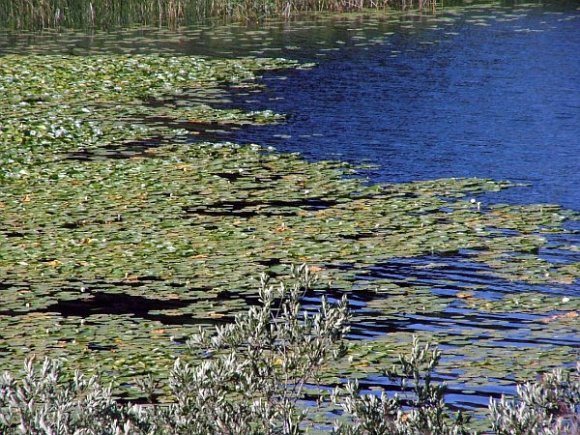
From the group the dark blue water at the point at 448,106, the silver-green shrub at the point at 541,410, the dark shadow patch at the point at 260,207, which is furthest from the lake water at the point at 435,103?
the silver-green shrub at the point at 541,410

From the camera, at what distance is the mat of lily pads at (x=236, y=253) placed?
8977mm

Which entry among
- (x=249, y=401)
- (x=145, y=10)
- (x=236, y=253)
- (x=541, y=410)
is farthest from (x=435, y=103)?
(x=541, y=410)

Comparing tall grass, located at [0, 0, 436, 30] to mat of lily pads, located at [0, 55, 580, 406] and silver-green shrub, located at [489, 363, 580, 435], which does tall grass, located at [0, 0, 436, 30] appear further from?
silver-green shrub, located at [489, 363, 580, 435]

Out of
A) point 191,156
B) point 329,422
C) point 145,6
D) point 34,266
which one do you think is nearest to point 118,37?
point 145,6

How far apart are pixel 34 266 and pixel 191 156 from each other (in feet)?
17.6

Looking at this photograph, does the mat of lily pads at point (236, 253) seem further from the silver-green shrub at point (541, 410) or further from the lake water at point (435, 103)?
the silver-green shrub at point (541, 410)

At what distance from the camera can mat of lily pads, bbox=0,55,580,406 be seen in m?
8.98

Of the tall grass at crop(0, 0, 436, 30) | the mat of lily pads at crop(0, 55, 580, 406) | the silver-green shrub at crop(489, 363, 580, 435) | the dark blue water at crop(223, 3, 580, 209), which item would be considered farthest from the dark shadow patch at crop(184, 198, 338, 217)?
the tall grass at crop(0, 0, 436, 30)

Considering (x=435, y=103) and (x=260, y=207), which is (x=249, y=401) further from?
(x=435, y=103)

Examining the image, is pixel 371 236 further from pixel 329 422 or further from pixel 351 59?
pixel 351 59

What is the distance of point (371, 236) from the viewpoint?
38.8 feet

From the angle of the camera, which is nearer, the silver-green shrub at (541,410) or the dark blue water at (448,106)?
the silver-green shrub at (541,410)

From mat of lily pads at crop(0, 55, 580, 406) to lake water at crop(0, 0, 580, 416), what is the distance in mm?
80

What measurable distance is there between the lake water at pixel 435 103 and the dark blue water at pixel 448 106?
0.03 meters
